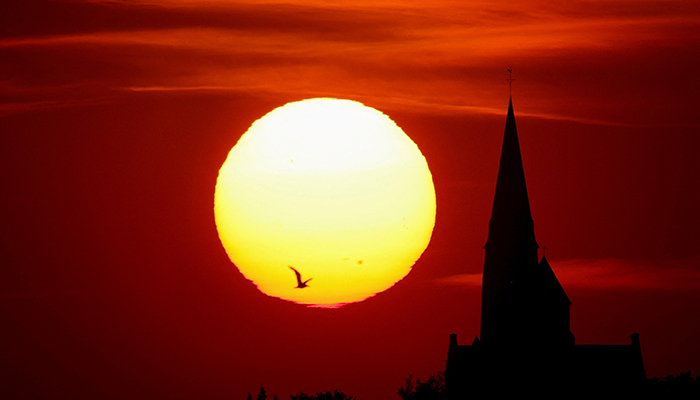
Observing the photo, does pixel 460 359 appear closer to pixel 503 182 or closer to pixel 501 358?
pixel 501 358

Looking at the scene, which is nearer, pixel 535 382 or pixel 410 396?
pixel 535 382

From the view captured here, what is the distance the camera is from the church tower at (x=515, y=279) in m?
68.7

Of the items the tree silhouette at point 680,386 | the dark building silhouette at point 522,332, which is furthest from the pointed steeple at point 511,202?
the tree silhouette at point 680,386

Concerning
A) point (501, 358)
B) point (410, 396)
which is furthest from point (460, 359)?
point (410, 396)

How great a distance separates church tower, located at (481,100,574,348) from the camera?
6869cm

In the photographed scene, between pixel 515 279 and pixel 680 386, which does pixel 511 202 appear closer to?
pixel 515 279

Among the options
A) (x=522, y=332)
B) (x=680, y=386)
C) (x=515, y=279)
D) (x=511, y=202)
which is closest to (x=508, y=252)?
(x=515, y=279)

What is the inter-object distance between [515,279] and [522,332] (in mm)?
2932

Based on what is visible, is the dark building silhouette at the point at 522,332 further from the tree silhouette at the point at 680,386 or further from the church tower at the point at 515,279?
the tree silhouette at the point at 680,386

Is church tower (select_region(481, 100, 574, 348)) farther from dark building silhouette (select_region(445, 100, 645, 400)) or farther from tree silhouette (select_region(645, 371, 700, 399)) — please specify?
tree silhouette (select_region(645, 371, 700, 399))

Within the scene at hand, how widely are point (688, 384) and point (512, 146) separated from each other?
37.3m

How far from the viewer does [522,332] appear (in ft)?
227

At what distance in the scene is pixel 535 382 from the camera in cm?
6962

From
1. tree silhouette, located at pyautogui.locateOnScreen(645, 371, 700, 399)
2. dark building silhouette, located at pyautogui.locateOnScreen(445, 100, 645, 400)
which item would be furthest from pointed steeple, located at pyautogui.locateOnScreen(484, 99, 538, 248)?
tree silhouette, located at pyautogui.locateOnScreen(645, 371, 700, 399)
